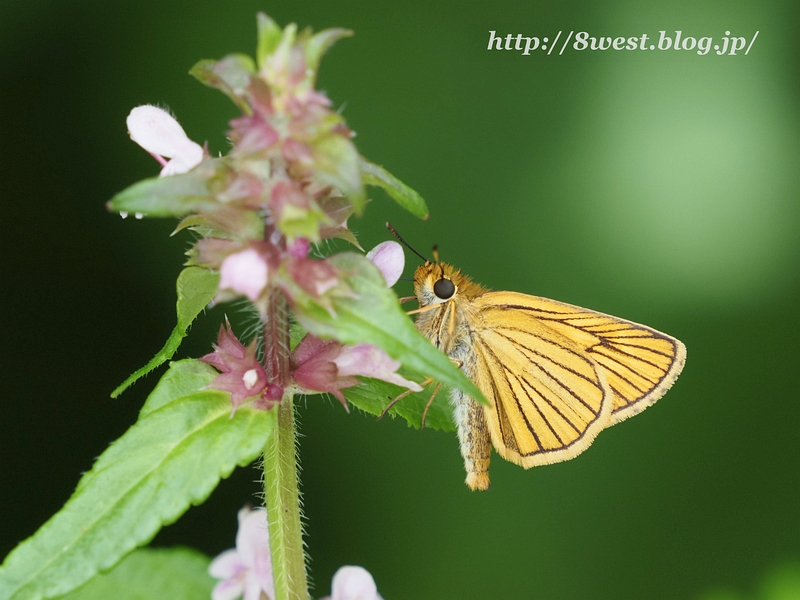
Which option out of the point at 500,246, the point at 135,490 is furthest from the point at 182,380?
the point at 500,246


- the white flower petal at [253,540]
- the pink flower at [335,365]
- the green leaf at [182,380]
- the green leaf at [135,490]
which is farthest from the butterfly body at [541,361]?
the green leaf at [135,490]

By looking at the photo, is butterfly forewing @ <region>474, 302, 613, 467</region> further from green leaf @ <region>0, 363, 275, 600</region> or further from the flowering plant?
green leaf @ <region>0, 363, 275, 600</region>

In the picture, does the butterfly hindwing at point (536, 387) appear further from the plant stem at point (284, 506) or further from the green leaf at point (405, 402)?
the plant stem at point (284, 506)

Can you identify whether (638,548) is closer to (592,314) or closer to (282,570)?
(592,314)

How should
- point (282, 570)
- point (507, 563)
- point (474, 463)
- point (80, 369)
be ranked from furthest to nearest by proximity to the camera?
point (507, 563) → point (80, 369) → point (474, 463) → point (282, 570)

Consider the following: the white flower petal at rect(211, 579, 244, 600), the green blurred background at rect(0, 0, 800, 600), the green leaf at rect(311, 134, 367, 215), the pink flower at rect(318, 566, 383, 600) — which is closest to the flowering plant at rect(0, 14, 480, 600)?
the green leaf at rect(311, 134, 367, 215)

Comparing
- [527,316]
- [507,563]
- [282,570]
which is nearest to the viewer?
[282,570]

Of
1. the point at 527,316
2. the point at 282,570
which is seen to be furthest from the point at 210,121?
the point at 282,570

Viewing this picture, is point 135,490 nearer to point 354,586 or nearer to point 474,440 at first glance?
point 354,586
